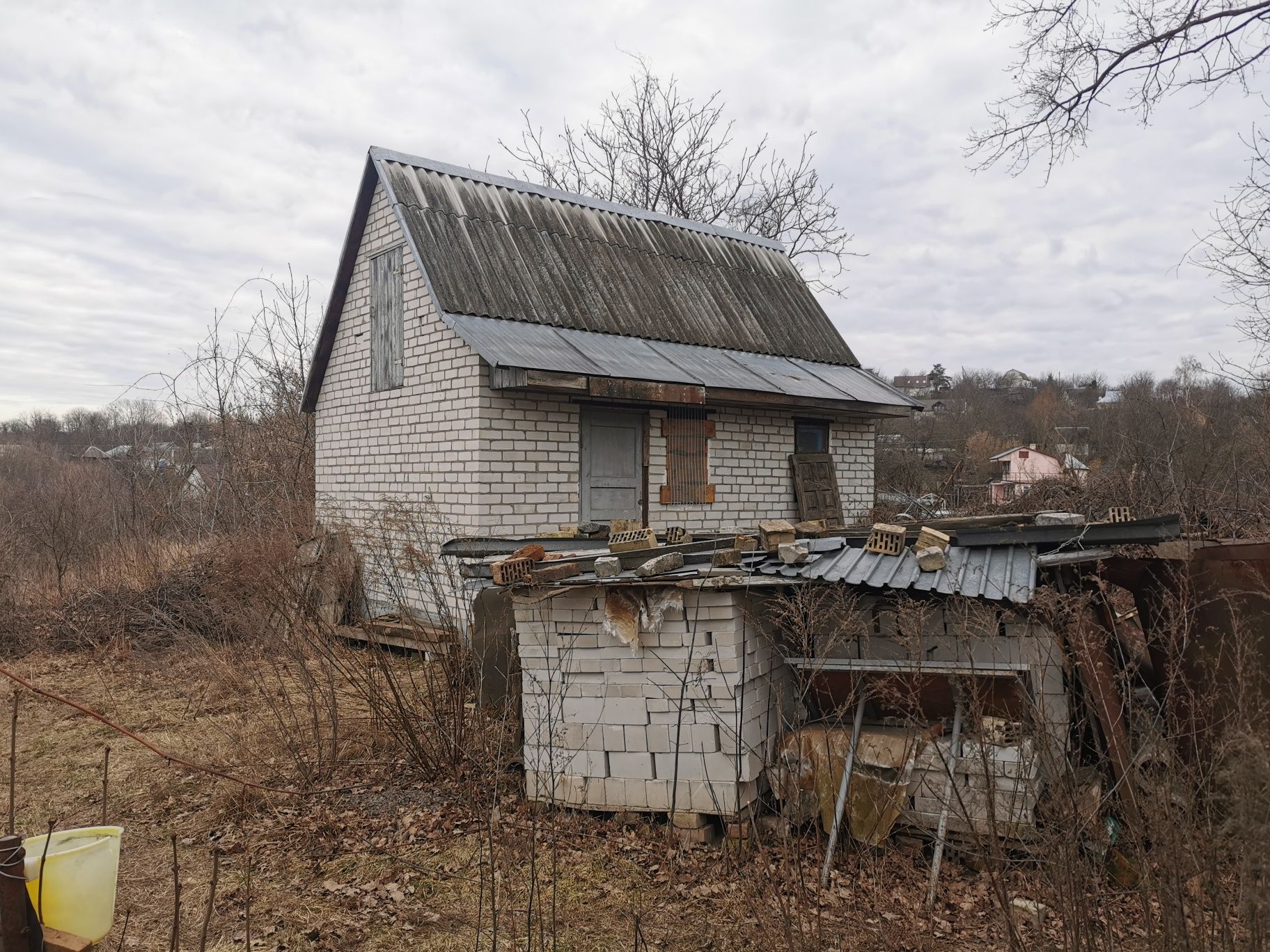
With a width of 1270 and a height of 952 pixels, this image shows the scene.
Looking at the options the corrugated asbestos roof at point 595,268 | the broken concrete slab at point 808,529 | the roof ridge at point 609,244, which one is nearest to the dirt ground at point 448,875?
the broken concrete slab at point 808,529

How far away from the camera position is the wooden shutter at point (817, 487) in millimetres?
12016

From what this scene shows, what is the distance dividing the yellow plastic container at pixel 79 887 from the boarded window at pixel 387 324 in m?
7.72

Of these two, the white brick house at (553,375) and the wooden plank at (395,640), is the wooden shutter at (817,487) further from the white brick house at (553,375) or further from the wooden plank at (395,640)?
the wooden plank at (395,640)

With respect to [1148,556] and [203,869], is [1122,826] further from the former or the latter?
[203,869]

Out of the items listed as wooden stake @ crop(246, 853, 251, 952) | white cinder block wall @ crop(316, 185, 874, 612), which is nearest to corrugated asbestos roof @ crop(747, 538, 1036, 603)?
wooden stake @ crop(246, 853, 251, 952)

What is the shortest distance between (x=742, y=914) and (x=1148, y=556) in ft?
10.8

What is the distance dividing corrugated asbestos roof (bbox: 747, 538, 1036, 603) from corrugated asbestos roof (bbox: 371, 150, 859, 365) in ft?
18.9

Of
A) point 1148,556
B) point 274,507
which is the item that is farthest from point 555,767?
point 274,507

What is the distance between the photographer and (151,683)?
8.95m

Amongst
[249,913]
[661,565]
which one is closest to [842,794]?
[661,565]

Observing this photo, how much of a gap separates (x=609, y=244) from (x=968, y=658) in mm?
9032

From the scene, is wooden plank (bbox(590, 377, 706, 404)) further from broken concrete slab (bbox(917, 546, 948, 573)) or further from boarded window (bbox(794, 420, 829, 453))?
broken concrete slab (bbox(917, 546, 948, 573))

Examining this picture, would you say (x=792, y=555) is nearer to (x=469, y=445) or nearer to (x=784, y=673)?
(x=784, y=673)

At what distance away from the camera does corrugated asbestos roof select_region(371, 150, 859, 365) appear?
10219mm
